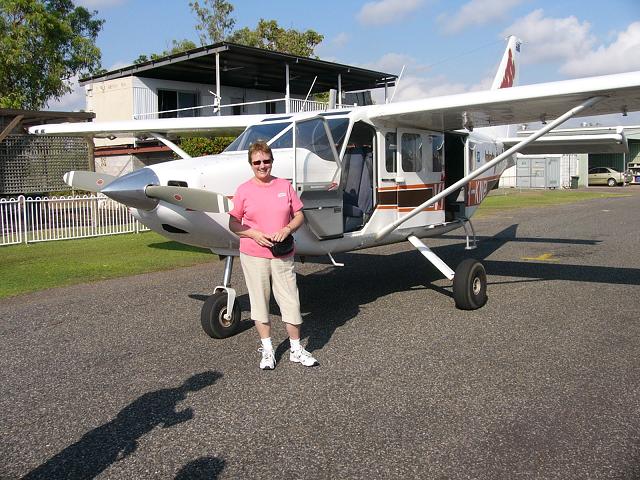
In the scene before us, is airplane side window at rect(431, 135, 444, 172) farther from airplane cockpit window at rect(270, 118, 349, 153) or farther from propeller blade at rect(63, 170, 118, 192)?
propeller blade at rect(63, 170, 118, 192)

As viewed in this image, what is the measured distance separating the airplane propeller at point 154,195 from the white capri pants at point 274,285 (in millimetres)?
563

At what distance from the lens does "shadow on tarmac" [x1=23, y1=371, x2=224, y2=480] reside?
328cm

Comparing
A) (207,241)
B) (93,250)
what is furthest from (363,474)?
(93,250)

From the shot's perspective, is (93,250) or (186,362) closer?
(186,362)

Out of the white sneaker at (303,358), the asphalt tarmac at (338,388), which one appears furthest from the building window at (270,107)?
the white sneaker at (303,358)

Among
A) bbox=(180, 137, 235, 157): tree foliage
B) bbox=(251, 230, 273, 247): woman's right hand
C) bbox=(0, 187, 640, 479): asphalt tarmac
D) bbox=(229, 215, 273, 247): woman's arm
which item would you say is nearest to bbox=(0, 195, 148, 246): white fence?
bbox=(180, 137, 235, 157): tree foliage

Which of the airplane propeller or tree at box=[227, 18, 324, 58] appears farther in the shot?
tree at box=[227, 18, 324, 58]

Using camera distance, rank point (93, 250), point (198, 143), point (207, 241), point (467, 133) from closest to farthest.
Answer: point (207, 241) < point (467, 133) < point (93, 250) < point (198, 143)

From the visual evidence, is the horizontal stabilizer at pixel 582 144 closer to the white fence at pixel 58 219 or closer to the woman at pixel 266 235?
the woman at pixel 266 235

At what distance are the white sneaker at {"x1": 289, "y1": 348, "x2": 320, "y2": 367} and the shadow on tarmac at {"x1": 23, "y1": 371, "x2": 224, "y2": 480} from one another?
76 centimetres

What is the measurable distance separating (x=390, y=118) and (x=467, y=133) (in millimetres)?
2836

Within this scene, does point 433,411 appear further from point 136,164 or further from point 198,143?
point 136,164

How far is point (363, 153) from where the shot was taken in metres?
7.57

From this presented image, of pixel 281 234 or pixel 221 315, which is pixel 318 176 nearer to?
pixel 281 234
